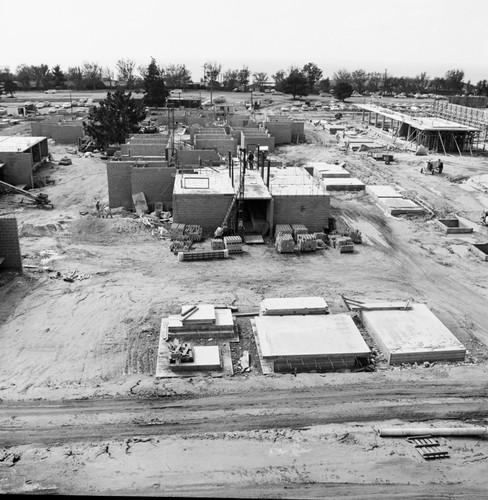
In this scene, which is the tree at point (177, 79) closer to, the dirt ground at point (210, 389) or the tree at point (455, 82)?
the tree at point (455, 82)

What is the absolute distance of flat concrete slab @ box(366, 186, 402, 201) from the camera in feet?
93.0

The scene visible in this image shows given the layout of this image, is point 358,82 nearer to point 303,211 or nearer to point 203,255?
point 303,211

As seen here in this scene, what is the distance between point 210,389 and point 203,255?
8.33m

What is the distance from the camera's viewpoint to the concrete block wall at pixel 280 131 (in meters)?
43.7

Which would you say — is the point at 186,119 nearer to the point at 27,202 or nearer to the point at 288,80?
the point at 27,202

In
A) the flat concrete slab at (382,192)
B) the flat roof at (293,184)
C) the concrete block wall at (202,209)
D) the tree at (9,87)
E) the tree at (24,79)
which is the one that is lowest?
the flat concrete slab at (382,192)

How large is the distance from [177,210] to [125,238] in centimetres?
244

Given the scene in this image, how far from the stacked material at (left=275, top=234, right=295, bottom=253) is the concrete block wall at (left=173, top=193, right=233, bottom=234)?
2.99 m

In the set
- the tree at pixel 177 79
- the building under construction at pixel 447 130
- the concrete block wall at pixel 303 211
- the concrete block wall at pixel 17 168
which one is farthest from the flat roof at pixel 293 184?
the tree at pixel 177 79

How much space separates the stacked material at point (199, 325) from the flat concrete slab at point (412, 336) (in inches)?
162

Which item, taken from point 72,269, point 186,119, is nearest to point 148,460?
point 72,269

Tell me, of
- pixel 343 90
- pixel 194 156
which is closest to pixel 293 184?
pixel 194 156

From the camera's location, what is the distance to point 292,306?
15.9 metres

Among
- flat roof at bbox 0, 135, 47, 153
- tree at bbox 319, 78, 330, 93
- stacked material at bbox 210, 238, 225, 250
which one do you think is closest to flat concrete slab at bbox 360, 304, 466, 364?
stacked material at bbox 210, 238, 225, 250
